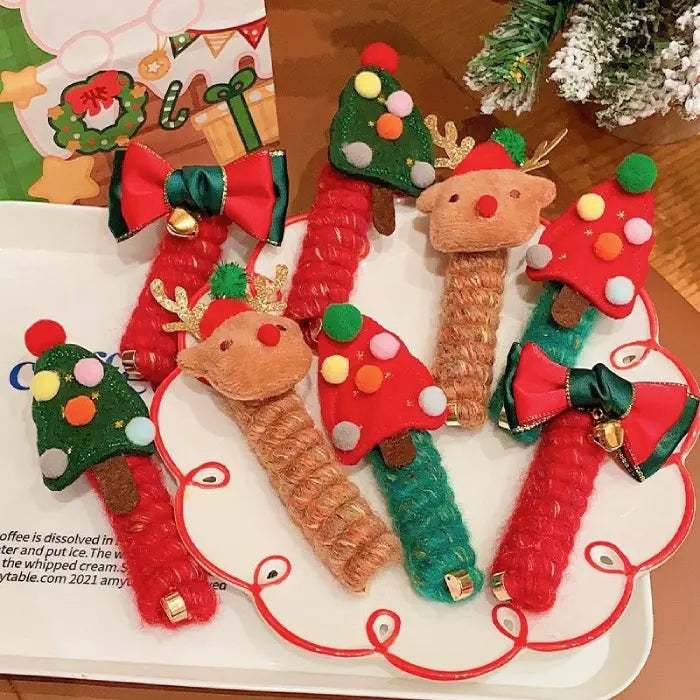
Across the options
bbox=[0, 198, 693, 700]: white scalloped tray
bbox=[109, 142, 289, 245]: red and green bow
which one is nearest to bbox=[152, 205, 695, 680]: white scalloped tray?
bbox=[0, 198, 693, 700]: white scalloped tray

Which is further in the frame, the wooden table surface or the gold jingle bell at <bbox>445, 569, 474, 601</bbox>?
the wooden table surface

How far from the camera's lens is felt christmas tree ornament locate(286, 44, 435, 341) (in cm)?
70

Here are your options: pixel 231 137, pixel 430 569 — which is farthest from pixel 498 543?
pixel 231 137

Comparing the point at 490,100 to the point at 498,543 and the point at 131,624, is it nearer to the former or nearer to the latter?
the point at 498,543

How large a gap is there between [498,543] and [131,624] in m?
0.29

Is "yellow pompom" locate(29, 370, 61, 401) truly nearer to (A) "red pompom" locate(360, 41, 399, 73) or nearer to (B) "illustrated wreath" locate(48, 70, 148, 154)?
(B) "illustrated wreath" locate(48, 70, 148, 154)

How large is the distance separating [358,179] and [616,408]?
0.30m

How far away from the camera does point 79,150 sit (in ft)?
2.40

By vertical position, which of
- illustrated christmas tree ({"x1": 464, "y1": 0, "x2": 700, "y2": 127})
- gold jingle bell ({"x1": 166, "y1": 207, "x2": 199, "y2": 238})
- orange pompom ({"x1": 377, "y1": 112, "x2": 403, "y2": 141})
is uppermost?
illustrated christmas tree ({"x1": 464, "y1": 0, "x2": 700, "y2": 127})

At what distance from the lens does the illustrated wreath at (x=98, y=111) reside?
674mm

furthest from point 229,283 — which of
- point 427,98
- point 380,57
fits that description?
point 427,98

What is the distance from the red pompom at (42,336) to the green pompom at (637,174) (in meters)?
0.50

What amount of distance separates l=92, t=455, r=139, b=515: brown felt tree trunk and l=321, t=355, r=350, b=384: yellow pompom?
0.17 metres

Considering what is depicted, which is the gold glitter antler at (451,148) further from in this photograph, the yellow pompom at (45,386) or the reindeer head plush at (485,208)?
the yellow pompom at (45,386)
